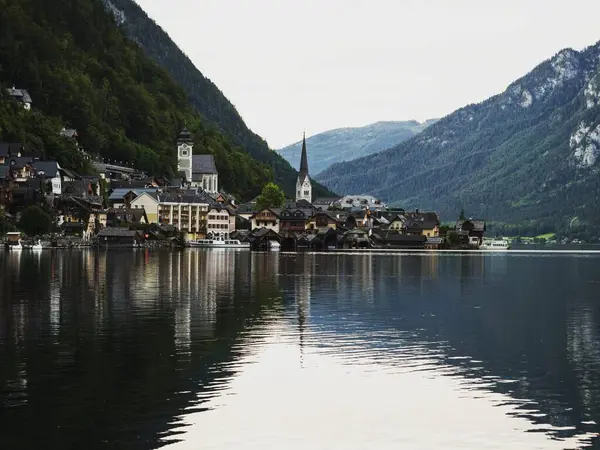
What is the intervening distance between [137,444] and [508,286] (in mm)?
57575

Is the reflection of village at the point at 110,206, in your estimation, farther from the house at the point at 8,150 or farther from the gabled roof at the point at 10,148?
the gabled roof at the point at 10,148

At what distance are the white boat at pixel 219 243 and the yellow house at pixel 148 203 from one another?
30.6 feet

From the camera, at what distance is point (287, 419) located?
81.5 ft

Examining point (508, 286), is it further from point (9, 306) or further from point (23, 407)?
point (23, 407)

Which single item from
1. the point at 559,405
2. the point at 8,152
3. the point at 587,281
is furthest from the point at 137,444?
the point at 8,152

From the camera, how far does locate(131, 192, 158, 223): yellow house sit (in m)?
183

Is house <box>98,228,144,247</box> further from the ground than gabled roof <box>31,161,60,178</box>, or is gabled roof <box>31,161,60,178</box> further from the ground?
gabled roof <box>31,161,60,178</box>

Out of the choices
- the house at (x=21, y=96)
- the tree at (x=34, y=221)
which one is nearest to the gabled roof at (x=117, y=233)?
the tree at (x=34, y=221)

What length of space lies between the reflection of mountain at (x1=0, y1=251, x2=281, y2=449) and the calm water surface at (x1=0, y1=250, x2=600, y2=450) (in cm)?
8

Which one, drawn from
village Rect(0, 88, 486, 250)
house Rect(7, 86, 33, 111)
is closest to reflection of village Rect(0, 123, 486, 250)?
village Rect(0, 88, 486, 250)

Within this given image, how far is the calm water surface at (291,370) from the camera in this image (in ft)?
76.4

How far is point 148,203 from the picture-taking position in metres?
184

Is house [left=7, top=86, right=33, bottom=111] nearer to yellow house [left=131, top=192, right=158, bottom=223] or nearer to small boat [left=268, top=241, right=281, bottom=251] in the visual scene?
yellow house [left=131, top=192, right=158, bottom=223]

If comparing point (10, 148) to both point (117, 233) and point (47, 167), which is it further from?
point (117, 233)
